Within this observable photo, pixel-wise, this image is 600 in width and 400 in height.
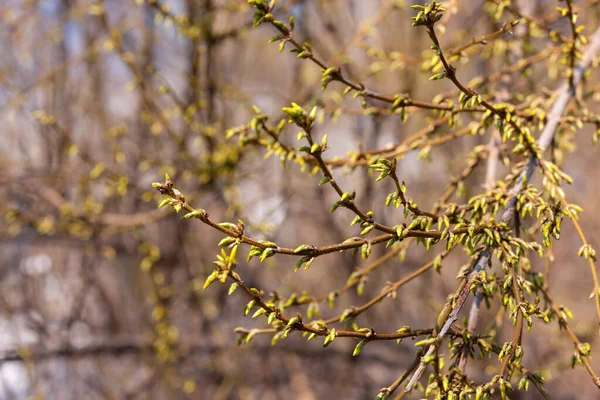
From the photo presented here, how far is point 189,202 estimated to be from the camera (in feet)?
10.8

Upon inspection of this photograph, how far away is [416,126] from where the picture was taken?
576 centimetres

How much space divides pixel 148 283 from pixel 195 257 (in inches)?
42.6

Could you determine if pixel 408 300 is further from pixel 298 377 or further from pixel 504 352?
pixel 504 352

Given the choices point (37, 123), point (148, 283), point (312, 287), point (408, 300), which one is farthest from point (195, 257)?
point (408, 300)

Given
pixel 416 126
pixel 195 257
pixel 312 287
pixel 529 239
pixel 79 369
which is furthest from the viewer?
pixel 416 126

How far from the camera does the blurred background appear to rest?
3.31 metres

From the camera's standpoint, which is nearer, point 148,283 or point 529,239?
point 529,239

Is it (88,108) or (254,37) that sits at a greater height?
(254,37)

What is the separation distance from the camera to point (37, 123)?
14.7 feet

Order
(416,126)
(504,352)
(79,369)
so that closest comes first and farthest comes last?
1. (504,352)
2. (79,369)
3. (416,126)

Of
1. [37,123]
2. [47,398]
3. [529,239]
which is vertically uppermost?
[37,123]

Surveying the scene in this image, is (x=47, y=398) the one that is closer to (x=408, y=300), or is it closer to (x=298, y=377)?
(x=298, y=377)

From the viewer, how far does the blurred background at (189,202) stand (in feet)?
10.9

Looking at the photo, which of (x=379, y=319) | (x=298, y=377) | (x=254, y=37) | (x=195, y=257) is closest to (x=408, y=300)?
(x=379, y=319)
